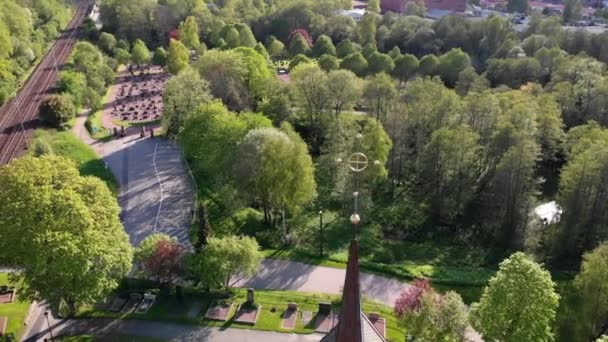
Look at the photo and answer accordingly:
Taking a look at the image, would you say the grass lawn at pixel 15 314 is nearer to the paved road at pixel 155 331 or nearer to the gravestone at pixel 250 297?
the paved road at pixel 155 331

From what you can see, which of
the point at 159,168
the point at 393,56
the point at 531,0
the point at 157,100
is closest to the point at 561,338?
the point at 159,168

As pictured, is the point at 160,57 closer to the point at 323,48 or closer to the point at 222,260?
the point at 323,48

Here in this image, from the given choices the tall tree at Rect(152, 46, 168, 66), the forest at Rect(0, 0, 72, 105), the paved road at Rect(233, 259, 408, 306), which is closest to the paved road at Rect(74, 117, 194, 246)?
the paved road at Rect(233, 259, 408, 306)

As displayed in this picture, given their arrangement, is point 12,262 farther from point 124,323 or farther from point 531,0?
point 531,0

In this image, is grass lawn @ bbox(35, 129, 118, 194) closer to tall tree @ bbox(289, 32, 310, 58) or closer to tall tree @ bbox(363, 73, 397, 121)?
tall tree @ bbox(363, 73, 397, 121)

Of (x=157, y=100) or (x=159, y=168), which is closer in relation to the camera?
(x=159, y=168)

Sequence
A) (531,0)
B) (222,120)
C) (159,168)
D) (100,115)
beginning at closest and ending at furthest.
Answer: (222,120) → (159,168) → (100,115) → (531,0)
